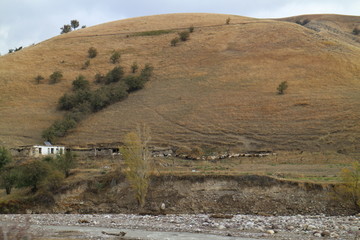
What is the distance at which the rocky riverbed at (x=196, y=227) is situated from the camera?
25797 millimetres

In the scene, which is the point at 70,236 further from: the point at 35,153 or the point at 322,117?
the point at 322,117

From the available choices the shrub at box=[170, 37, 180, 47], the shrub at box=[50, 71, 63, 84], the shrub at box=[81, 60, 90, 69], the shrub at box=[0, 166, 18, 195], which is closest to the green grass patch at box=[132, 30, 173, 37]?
the shrub at box=[170, 37, 180, 47]

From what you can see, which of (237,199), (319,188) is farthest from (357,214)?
(237,199)

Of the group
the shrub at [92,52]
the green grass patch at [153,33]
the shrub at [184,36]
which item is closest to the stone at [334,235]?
the shrub at [92,52]

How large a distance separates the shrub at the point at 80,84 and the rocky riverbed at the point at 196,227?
5314 cm

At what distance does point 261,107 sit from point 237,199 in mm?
→ 35267

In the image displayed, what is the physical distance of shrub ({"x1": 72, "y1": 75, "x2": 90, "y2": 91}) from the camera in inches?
3467

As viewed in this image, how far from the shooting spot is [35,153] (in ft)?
200

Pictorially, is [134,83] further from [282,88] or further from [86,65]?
[282,88]

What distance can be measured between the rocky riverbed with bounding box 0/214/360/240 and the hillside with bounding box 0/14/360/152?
90.4ft

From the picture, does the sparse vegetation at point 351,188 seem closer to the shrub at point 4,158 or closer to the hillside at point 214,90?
the hillside at point 214,90

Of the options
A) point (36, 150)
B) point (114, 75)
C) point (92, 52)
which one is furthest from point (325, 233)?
point (92, 52)

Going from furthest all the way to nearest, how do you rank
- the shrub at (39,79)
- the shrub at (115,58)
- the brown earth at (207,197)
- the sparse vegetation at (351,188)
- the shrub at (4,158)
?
1. the shrub at (115,58)
2. the shrub at (39,79)
3. the shrub at (4,158)
4. the brown earth at (207,197)
5. the sparse vegetation at (351,188)

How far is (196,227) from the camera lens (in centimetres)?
2955
